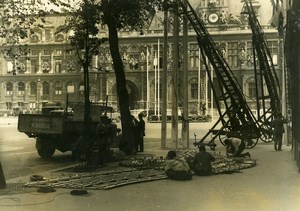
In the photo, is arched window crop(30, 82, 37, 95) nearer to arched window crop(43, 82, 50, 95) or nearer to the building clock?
arched window crop(43, 82, 50, 95)

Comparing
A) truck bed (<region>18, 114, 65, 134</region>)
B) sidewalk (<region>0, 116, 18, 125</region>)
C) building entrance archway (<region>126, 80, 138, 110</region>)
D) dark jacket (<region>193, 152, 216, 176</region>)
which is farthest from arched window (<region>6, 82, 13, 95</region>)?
dark jacket (<region>193, 152, 216, 176</region>)

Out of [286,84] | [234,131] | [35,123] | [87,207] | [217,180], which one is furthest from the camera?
[286,84]

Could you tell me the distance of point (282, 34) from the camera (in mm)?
23062

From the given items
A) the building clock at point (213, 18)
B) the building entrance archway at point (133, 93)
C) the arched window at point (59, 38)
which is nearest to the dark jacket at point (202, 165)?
the building entrance archway at point (133, 93)

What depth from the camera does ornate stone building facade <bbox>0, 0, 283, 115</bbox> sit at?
67688 millimetres

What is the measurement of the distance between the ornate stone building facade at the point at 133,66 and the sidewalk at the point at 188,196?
5427 centimetres

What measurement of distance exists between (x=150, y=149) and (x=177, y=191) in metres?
10.8

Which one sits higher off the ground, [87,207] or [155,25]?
[155,25]

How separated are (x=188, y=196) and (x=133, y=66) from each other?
62112 mm

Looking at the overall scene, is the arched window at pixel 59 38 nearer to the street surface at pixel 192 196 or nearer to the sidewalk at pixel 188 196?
the street surface at pixel 192 196

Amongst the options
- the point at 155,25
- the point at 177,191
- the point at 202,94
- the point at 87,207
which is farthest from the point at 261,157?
the point at 155,25

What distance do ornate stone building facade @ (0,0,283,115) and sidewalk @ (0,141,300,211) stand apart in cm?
5427

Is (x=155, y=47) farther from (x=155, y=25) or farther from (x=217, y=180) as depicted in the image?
(x=217, y=180)

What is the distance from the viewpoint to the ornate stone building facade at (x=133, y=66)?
6769 cm
